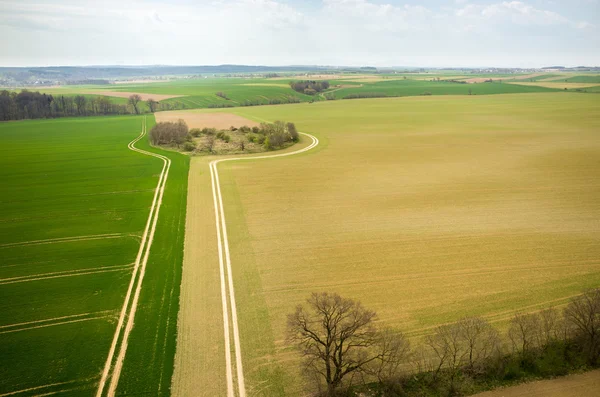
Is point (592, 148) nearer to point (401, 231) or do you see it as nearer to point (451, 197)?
point (451, 197)

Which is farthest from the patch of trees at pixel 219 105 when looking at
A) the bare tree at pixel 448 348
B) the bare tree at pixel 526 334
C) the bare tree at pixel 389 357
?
the bare tree at pixel 526 334

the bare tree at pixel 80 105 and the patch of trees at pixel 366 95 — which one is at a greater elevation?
the patch of trees at pixel 366 95

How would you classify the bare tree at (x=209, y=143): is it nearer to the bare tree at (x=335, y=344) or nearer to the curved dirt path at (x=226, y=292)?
the curved dirt path at (x=226, y=292)

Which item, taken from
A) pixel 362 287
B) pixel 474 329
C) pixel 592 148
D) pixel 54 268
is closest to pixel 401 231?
pixel 362 287

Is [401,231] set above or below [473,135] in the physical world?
below

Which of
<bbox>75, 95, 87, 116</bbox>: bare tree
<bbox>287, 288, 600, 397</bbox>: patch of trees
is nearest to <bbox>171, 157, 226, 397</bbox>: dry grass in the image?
<bbox>287, 288, 600, 397</bbox>: patch of trees

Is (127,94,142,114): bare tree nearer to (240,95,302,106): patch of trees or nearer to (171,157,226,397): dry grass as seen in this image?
(240,95,302,106): patch of trees
